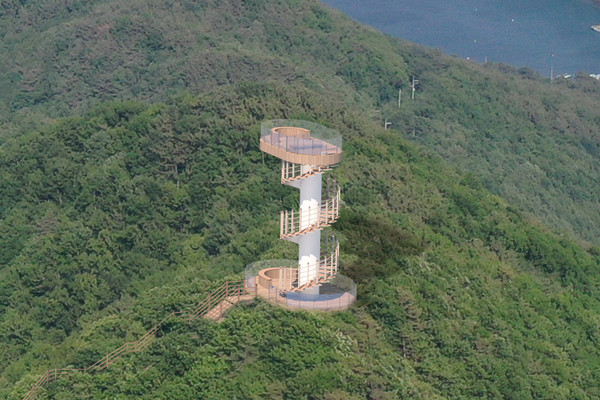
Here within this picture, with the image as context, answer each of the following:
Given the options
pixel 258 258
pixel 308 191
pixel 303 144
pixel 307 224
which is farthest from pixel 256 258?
pixel 303 144

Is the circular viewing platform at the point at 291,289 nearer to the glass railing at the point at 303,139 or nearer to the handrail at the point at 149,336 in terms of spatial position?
the handrail at the point at 149,336

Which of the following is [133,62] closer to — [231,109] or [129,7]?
[129,7]

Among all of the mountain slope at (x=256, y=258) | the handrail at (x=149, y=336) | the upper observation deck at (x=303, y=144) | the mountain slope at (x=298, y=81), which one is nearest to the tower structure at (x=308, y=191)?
the upper observation deck at (x=303, y=144)

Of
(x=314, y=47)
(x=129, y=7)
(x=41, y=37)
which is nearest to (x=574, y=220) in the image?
(x=314, y=47)

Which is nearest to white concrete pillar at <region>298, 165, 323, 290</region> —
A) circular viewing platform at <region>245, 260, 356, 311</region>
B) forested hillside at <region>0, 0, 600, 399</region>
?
circular viewing platform at <region>245, 260, 356, 311</region>

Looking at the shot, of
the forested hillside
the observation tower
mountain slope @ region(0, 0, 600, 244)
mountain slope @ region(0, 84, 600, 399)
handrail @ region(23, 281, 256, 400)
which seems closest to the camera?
the observation tower

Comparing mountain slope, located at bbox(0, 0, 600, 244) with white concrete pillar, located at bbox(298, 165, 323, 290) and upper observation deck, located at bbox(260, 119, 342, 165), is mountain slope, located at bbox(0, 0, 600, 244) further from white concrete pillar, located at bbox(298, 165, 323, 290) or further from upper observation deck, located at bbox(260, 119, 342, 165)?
white concrete pillar, located at bbox(298, 165, 323, 290)

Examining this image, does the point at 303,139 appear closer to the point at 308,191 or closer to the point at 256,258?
the point at 308,191
